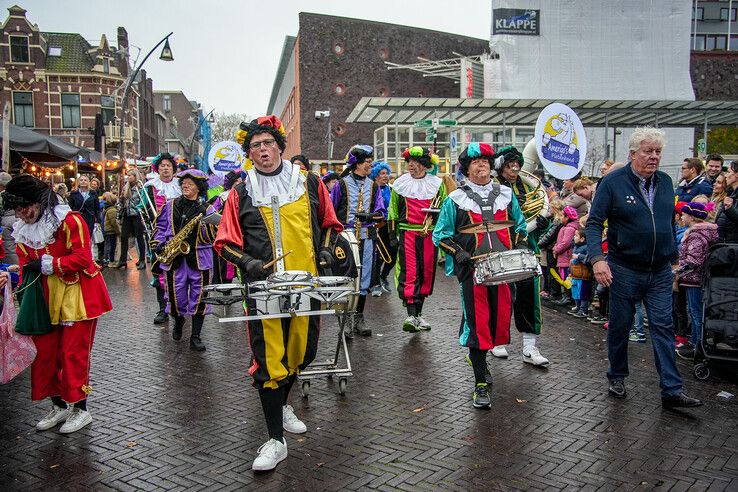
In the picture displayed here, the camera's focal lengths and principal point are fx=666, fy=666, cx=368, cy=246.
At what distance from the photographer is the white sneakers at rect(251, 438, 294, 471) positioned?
410 cm

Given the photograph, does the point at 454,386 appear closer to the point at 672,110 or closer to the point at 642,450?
the point at 642,450

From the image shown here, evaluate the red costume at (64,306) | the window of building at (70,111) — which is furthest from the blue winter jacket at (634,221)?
the window of building at (70,111)

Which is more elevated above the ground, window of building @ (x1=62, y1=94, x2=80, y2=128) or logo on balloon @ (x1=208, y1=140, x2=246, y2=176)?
window of building @ (x1=62, y1=94, x2=80, y2=128)

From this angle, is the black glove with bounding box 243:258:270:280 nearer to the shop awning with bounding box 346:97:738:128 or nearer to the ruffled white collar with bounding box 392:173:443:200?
the ruffled white collar with bounding box 392:173:443:200

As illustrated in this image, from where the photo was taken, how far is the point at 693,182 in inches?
344

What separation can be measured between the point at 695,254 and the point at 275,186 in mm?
4393

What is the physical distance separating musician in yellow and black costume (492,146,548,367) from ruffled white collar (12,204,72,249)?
3.91 meters

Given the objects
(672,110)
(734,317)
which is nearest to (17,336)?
(734,317)

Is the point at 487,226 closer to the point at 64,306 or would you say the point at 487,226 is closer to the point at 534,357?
the point at 534,357

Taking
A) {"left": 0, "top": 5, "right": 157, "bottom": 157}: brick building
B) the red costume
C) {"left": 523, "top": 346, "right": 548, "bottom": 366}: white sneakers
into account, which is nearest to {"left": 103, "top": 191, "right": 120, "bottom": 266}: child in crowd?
the red costume

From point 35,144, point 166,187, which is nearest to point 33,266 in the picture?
point 166,187

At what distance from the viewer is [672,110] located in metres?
24.4

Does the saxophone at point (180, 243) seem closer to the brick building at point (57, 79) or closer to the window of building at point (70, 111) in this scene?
the brick building at point (57, 79)

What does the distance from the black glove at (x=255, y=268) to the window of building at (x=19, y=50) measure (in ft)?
139
